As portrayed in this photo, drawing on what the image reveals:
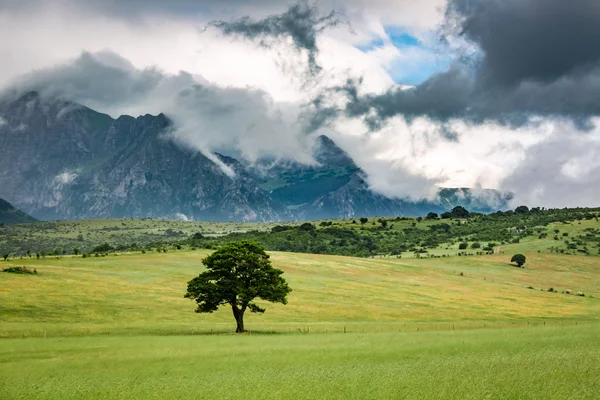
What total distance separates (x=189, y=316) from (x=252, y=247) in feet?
65.9

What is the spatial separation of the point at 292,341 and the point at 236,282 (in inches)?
693

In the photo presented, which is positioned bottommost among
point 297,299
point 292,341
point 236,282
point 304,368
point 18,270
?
point 297,299

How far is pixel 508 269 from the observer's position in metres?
197

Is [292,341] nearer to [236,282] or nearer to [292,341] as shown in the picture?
[292,341]

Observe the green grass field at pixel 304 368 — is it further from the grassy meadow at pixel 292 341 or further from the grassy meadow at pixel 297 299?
the grassy meadow at pixel 297 299

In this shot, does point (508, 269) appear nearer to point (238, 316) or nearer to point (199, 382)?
point (238, 316)

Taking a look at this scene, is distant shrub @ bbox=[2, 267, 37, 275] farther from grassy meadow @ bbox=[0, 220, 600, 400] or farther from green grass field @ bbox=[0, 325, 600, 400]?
green grass field @ bbox=[0, 325, 600, 400]

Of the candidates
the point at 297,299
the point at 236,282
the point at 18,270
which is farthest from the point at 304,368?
the point at 18,270

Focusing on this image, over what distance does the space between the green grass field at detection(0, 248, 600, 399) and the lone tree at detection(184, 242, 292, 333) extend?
4.36m

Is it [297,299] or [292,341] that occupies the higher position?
[292,341]

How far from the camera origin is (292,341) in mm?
59719

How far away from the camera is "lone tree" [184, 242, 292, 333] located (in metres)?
74.7

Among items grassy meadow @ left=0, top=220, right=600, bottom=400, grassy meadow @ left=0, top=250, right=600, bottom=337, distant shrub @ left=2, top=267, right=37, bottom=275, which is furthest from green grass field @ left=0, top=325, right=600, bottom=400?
distant shrub @ left=2, top=267, right=37, bottom=275

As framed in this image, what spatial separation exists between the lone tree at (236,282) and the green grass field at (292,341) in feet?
14.3
